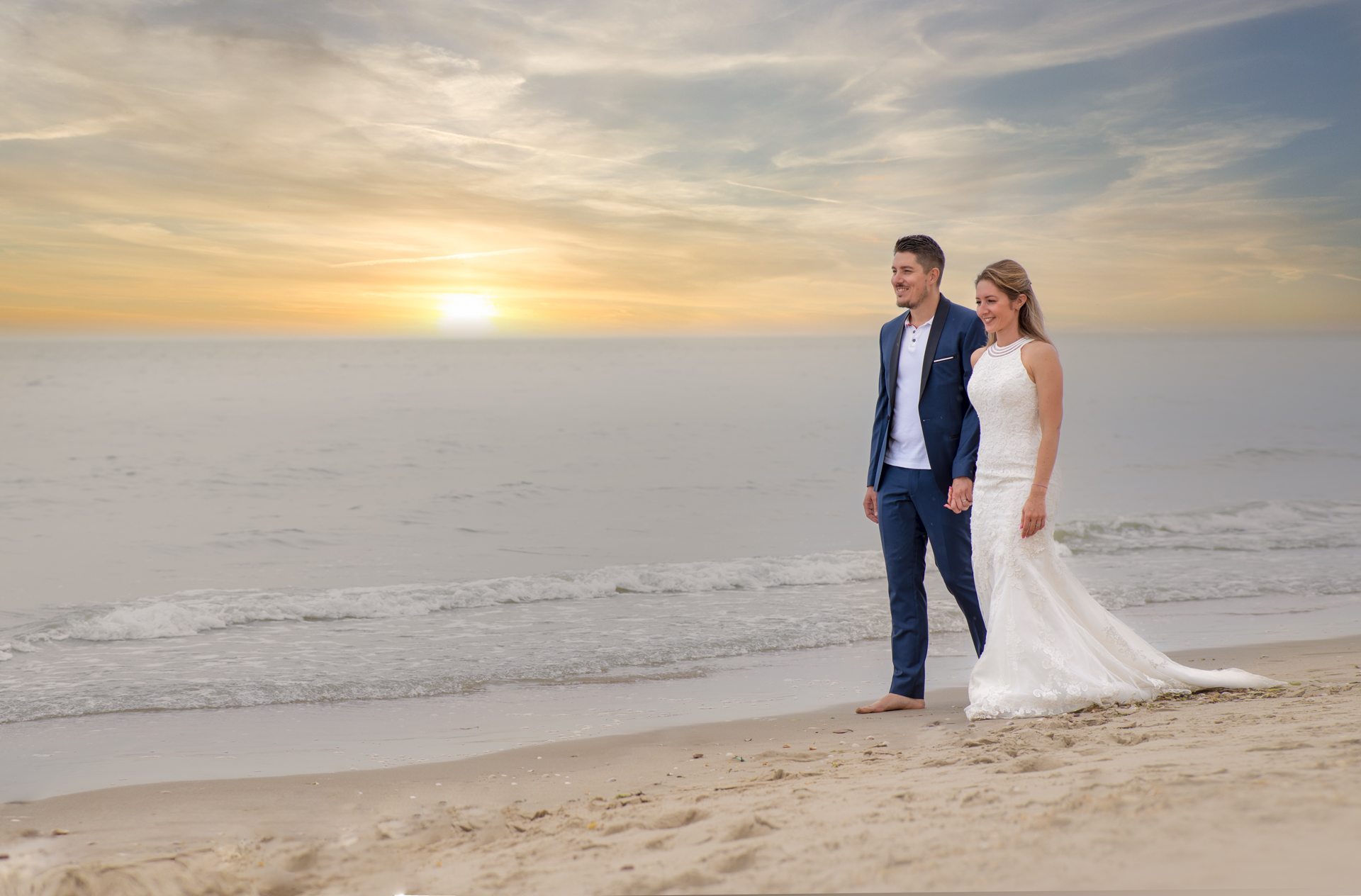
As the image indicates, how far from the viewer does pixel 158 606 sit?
705 cm

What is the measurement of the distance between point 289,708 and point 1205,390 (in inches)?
1560

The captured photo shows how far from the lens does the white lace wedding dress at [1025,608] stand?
380 cm

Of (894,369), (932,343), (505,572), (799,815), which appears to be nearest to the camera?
(799,815)

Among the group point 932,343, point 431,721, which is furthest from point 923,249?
point 431,721

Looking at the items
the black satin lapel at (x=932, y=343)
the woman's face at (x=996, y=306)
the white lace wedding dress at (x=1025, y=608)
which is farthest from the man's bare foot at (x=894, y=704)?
the woman's face at (x=996, y=306)

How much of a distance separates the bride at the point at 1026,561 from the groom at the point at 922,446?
0.14 meters

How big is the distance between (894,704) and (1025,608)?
95 cm

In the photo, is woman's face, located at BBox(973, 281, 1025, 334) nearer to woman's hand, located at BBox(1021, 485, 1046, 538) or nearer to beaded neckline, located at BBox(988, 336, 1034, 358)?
beaded neckline, located at BBox(988, 336, 1034, 358)

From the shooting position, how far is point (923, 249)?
4.07 m

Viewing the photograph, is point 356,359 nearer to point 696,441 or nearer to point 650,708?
point 696,441

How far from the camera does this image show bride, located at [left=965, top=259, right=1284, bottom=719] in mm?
3762

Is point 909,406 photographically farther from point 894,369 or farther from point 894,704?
point 894,704

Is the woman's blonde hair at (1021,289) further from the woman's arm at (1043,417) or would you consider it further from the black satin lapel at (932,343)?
the black satin lapel at (932,343)

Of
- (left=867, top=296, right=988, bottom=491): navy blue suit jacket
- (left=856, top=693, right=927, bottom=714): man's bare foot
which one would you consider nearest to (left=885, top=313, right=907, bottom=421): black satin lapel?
(left=867, top=296, right=988, bottom=491): navy blue suit jacket
